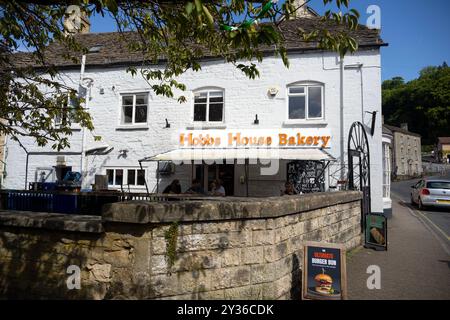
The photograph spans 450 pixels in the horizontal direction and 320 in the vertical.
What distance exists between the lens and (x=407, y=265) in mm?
7004

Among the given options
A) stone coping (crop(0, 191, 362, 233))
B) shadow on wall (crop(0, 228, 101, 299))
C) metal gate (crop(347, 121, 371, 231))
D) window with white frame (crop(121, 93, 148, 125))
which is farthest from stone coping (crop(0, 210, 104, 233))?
window with white frame (crop(121, 93, 148, 125))

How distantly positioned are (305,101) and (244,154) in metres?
3.20

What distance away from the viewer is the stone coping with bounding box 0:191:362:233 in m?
3.82

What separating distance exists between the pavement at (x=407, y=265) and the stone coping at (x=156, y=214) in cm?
212

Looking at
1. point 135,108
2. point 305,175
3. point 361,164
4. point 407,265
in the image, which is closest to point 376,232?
point 407,265

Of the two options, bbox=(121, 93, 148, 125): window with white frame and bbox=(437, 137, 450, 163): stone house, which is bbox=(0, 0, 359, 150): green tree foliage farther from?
bbox=(437, 137, 450, 163): stone house

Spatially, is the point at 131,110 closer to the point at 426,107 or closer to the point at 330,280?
the point at 330,280

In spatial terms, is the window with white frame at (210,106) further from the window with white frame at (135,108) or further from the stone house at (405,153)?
the stone house at (405,153)

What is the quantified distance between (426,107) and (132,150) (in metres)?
71.2

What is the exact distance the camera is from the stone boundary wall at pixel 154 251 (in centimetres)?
386

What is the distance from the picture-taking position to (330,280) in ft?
15.4

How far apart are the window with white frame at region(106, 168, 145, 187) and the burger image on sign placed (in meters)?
9.85

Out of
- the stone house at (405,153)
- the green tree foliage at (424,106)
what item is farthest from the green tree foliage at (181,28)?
the green tree foliage at (424,106)

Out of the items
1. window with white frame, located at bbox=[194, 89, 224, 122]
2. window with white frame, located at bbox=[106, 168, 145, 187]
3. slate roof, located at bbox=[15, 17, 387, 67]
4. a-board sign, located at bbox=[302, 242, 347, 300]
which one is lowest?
a-board sign, located at bbox=[302, 242, 347, 300]
